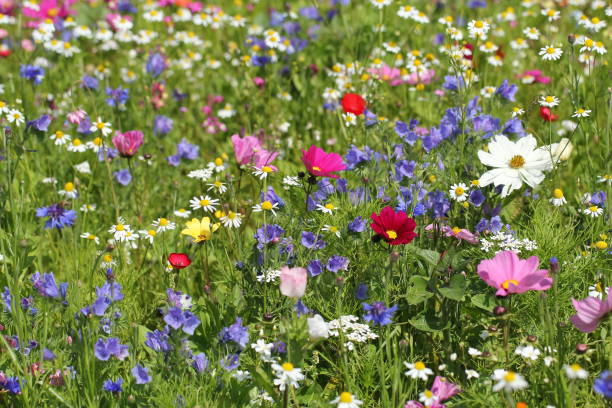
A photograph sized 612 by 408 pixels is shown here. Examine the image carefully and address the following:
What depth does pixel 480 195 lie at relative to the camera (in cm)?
259

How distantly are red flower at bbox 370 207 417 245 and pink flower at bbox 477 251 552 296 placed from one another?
0.26 meters

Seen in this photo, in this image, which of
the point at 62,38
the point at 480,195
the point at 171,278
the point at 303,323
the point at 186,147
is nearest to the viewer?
the point at 303,323

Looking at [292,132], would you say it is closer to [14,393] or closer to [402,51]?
[402,51]

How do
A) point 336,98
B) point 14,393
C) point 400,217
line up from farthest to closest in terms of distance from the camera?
point 336,98 < point 400,217 < point 14,393

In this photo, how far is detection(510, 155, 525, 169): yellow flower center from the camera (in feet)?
8.13

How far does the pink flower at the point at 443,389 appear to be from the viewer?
6.45 ft

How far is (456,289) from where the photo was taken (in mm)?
2168

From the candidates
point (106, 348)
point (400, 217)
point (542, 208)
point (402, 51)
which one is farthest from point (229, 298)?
point (402, 51)

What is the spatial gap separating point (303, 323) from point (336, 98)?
6.68 feet

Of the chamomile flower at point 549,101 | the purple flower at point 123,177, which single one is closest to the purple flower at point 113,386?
the purple flower at point 123,177

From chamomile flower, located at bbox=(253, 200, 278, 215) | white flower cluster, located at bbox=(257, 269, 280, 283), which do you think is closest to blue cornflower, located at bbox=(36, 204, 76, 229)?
chamomile flower, located at bbox=(253, 200, 278, 215)

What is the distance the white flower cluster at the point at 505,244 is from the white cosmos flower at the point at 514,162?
16 cm

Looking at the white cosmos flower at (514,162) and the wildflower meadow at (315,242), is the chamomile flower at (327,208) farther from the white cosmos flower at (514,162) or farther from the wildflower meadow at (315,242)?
the white cosmos flower at (514,162)

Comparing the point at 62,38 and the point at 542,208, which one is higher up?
the point at 62,38
